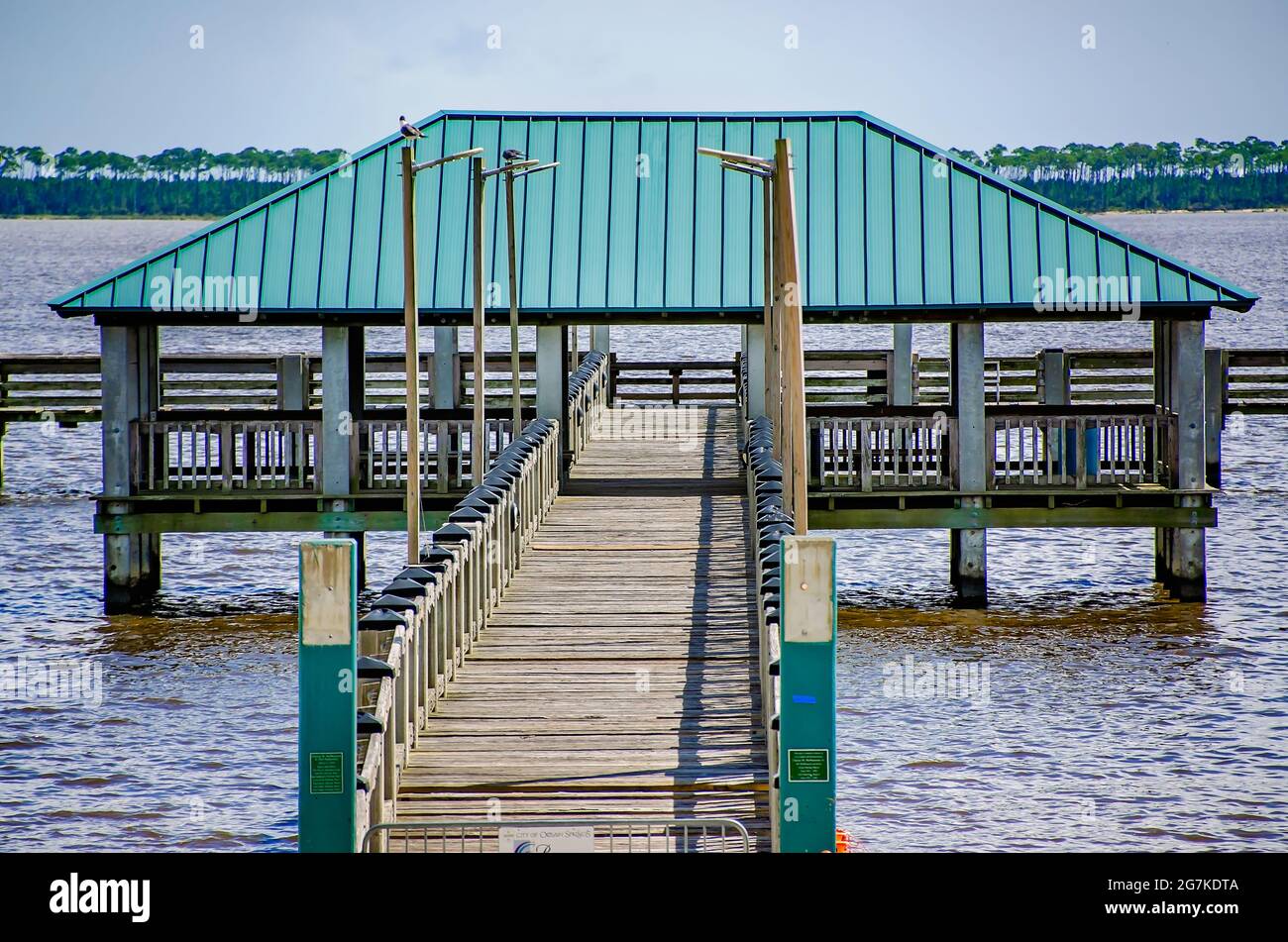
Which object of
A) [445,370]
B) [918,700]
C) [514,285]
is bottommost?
[918,700]

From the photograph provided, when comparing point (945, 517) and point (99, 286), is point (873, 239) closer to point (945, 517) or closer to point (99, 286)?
point (945, 517)

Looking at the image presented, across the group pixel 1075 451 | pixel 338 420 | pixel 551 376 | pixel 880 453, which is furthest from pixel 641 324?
pixel 1075 451

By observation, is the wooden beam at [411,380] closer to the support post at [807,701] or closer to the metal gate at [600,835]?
the metal gate at [600,835]

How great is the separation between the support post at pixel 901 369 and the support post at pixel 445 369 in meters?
7.86

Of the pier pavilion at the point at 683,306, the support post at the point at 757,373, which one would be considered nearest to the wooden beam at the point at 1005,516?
the pier pavilion at the point at 683,306

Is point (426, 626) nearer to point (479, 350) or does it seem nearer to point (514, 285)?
point (479, 350)

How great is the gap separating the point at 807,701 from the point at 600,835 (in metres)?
1.54

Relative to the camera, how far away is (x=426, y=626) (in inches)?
496

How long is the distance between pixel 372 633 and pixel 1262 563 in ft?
76.6

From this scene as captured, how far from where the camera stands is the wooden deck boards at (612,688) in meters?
11.5

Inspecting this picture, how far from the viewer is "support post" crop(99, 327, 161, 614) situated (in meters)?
23.8

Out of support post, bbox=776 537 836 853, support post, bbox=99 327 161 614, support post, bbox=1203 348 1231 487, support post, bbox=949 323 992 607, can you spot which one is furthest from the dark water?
support post, bbox=776 537 836 853

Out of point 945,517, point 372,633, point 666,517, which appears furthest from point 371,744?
point 945,517
